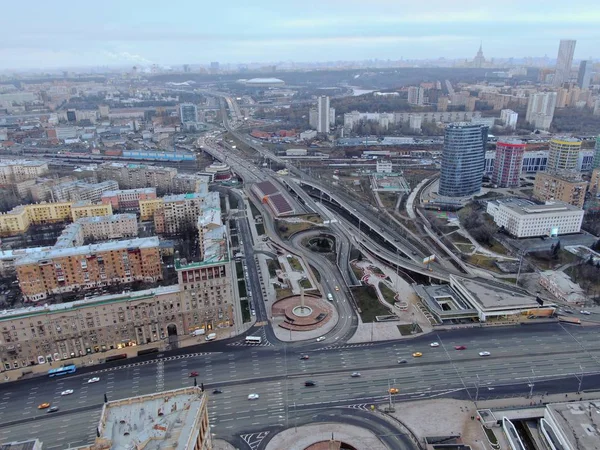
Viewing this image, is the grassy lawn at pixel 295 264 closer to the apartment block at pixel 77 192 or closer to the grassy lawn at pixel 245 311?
the grassy lawn at pixel 245 311

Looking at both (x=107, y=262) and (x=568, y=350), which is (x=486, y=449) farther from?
(x=107, y=262)

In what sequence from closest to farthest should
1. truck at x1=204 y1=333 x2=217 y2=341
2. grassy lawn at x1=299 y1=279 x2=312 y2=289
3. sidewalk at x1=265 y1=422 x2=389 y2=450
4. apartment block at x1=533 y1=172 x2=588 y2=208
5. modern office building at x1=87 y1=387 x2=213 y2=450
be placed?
modern office building at x1=87 y1=387 x2=213 y2=450 < sidewalk at x1=265 y1=422 x2=389 y2=450 < truck at x1=204 y1=333 x2=217 y2=341 < grassy lawn at x1=299 y1=279 x2=312 y2=289 < apartment block at x1=533 y1=172 x2=588 y2=208

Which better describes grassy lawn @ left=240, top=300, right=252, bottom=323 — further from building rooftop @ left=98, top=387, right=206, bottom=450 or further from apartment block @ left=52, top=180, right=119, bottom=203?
apartment block @ left=52, top=180, right=119, bottom=203

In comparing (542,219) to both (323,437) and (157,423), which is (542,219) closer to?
(323,437)

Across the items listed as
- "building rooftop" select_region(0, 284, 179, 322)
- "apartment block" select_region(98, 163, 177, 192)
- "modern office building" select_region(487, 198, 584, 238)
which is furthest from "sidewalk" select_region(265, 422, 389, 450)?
"apartment block" select_region(98, 163, 177, 192)

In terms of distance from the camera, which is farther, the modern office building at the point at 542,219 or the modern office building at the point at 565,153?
the modern office building at the point at 565,153

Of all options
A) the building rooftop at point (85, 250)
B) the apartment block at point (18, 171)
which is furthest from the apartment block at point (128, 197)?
the apartment block at point (18, 171)

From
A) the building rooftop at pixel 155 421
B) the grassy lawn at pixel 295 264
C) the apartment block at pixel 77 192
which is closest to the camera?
the building rooftop at pixel 155 421
